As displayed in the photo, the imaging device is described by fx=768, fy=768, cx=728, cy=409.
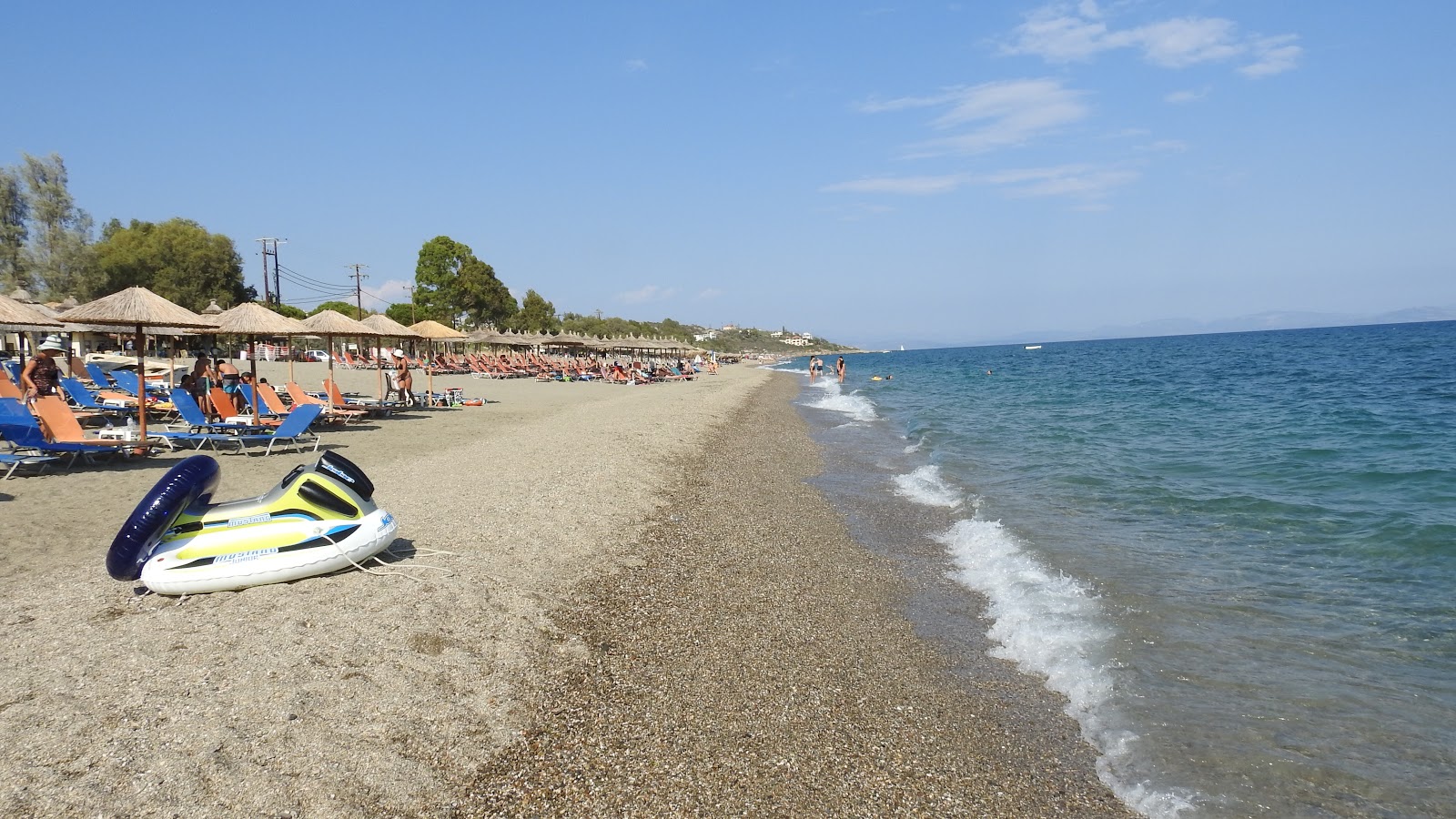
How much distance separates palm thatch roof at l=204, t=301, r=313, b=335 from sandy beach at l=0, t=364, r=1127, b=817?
20.3 feet

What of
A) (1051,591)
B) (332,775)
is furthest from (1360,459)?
(332,775)

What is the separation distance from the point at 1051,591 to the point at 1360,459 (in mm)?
9502

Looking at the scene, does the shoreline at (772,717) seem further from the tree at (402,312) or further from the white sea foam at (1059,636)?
the tree at (402,312)

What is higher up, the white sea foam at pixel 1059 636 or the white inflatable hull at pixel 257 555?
the white inflatable hull at pixel 257 555

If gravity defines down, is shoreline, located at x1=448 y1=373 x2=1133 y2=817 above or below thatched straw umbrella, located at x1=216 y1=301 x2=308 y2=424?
below

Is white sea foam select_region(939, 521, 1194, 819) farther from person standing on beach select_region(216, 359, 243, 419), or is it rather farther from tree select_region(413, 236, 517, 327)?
tree select_region(413, 236, 517, 327)

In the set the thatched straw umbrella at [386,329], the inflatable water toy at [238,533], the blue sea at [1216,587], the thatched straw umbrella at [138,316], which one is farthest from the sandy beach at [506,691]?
the thatched straw umbrella at [386,329]

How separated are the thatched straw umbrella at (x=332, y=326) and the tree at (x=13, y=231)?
3478 centimetres

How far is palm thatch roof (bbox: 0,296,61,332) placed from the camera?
10875 millimetres

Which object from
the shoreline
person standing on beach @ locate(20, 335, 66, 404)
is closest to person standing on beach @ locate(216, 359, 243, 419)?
person standing on beach @ locate(20, 335, 66, 404)

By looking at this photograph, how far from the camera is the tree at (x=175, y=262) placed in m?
42.2

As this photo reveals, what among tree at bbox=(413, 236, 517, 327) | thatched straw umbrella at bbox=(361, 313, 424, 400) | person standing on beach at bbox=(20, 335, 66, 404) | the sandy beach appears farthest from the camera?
tree at bbox=(413, 236, 517, 327)

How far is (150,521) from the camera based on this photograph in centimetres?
466

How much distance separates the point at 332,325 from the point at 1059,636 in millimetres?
14475
